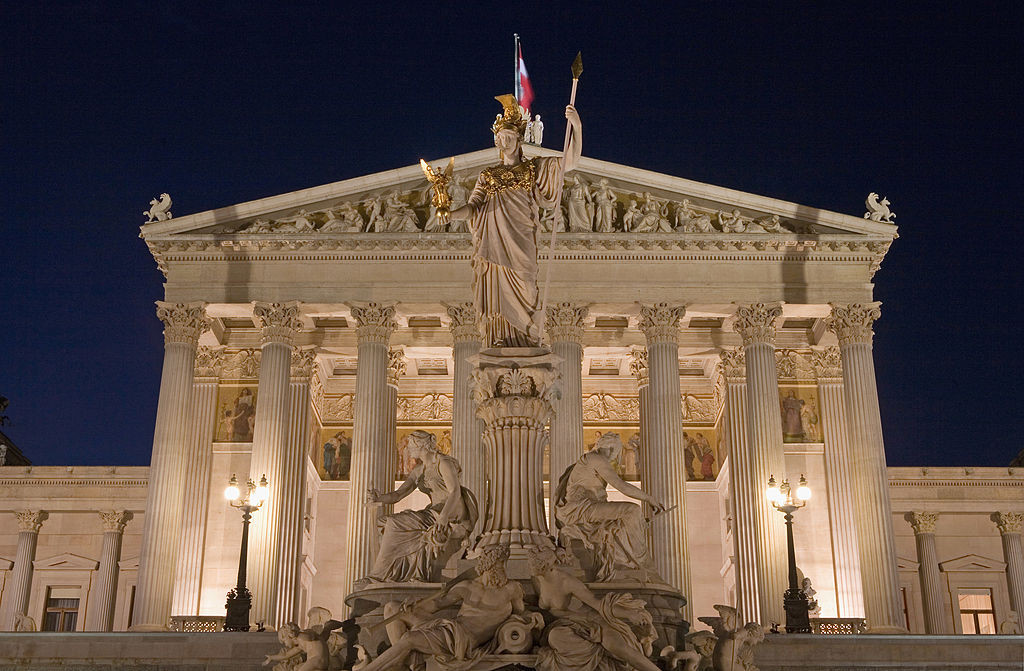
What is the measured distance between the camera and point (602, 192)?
131 ft

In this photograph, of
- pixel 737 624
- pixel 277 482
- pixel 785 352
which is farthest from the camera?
pixel 785 352

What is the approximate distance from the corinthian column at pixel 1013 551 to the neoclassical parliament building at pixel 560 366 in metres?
10.8

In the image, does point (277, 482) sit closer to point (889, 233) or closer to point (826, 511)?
point (826, 511)

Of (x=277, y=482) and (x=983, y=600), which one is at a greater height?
(x=277, y=482)

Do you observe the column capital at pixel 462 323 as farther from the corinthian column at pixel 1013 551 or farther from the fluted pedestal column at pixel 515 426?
the fluted pedestal column at pixel 515 426

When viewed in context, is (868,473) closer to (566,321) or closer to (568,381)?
(568,381)

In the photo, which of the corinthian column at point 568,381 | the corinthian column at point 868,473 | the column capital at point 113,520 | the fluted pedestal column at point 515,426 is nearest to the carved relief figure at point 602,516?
the fluted pedestal column at point 515,426

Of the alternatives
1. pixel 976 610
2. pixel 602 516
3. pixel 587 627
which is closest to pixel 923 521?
pixel 976 610

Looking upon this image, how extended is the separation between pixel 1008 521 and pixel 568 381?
2142cm

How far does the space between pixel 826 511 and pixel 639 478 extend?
7.49 metres

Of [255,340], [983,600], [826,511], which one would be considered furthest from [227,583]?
[983,600]

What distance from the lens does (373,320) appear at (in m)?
39.0

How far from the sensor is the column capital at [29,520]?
4969 centimetres

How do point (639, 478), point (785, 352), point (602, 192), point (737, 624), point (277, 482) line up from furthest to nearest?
1. point (639, 478)
2. point (785, 352)
3. point (602, 192)
4. point (277, 482)
5. point (737, 624)
